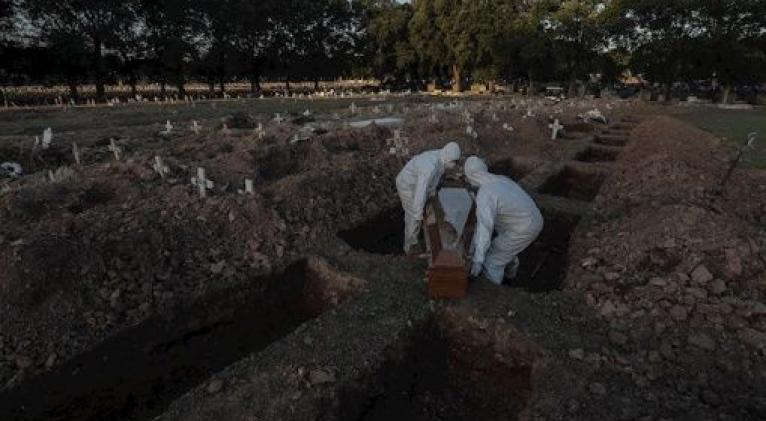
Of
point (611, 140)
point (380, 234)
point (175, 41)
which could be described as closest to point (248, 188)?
point (380, 234)

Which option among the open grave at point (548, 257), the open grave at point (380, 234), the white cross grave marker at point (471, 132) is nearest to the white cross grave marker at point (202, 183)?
the open grave at point (380, 234)

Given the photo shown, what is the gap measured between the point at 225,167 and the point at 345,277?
474 centimetres

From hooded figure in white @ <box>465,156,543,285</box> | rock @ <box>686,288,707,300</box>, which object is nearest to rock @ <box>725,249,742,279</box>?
rock @ <box>686,288,707,300</box>

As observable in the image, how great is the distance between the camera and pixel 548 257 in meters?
9.04

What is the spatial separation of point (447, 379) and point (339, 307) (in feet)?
5.14

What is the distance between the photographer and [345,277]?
7098mm

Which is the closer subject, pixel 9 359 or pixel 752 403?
pixel 752 403

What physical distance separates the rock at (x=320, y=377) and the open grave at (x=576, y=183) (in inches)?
378

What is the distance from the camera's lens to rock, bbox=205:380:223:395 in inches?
185

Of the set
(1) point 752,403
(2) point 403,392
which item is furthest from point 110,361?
(1) point 752,403

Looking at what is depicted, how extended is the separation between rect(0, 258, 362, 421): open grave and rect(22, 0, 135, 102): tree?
108ft

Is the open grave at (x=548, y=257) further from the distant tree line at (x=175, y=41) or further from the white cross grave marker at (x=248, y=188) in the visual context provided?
the distant tree line at (x=175, y=41)

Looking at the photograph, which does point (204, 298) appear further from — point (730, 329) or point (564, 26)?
point (564, 26)

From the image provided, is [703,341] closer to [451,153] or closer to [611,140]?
[451,153]
